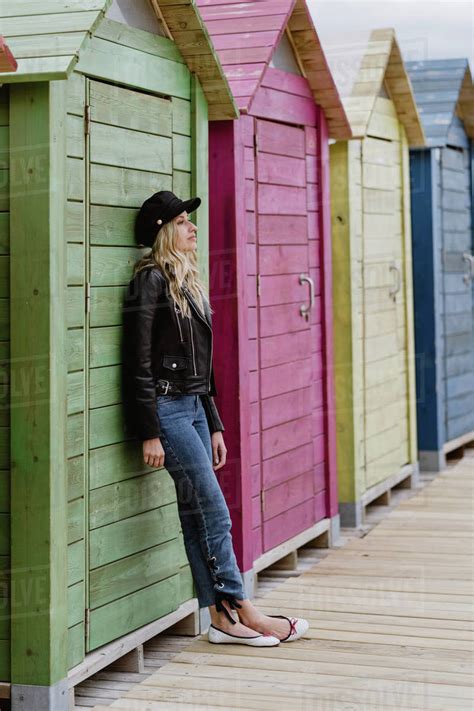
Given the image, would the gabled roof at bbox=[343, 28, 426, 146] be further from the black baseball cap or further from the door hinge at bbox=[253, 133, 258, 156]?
the black baseball cap

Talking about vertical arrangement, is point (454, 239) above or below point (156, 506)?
above

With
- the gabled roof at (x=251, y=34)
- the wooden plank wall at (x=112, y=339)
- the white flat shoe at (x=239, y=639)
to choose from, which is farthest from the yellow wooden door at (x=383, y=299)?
the wooden plank wall at (x=112, y=339)

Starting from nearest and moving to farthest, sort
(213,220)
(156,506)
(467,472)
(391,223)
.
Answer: (156,506), (213,220), (391,223), (467,472)

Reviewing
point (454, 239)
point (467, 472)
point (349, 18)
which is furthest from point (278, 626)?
point (349, 18)

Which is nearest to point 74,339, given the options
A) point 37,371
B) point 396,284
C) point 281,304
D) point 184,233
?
point 37,371

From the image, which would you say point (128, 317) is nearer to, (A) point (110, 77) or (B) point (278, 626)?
(A) point (110, 77)

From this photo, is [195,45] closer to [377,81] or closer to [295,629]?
[295,629]

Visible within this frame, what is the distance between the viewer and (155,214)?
4.37 m

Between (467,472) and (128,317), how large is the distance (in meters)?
4.93

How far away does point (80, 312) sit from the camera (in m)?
4.02

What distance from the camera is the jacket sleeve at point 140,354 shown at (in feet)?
14.0

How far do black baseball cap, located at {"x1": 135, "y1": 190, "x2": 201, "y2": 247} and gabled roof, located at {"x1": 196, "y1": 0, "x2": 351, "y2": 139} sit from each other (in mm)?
984

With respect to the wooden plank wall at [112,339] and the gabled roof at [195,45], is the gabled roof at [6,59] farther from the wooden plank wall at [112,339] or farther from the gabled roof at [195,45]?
the gabled roof at [195,45]

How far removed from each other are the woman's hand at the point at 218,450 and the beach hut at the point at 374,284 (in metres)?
2.25
